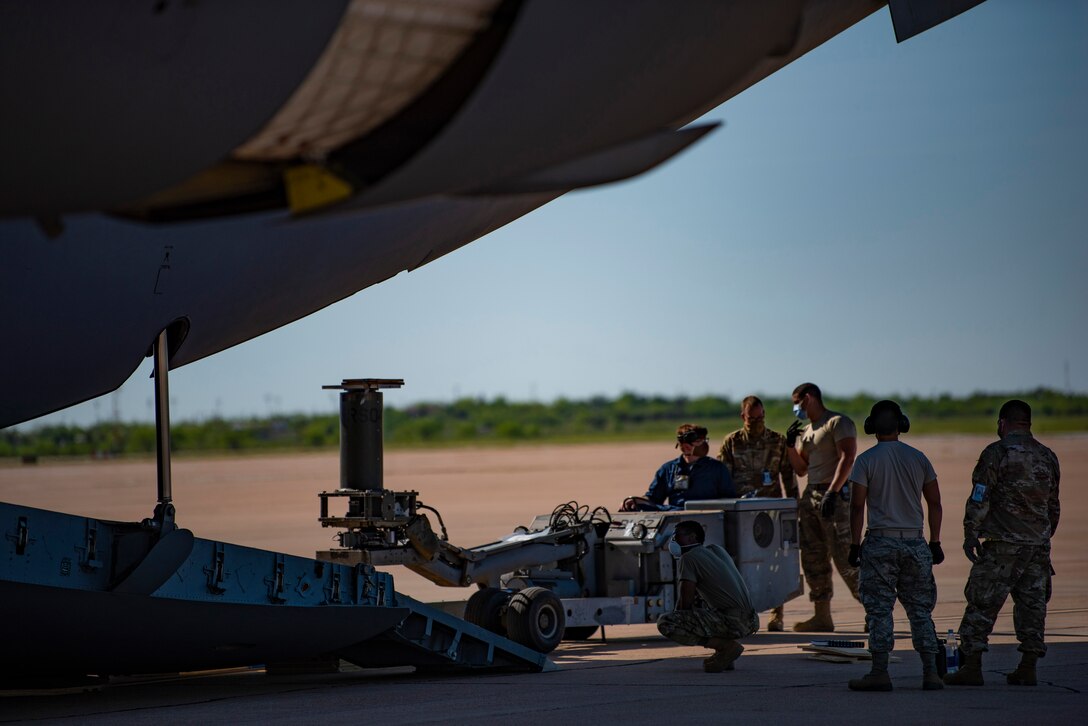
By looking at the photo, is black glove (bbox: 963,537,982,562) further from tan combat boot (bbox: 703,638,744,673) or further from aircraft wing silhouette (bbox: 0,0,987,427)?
aircraft wing silhouette (bbox: 0,0,987,427)

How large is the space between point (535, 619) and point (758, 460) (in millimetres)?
2873

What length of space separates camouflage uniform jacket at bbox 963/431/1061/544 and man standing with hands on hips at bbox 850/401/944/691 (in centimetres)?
25

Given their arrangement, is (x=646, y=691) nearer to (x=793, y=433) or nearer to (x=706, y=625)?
(x=706, y=625)

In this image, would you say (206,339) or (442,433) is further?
(442,433)

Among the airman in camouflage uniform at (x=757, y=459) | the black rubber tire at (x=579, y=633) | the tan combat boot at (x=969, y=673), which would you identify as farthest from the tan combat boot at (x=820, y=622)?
the tan combat boot at (x=969, y=673)

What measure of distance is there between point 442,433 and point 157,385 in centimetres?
9401

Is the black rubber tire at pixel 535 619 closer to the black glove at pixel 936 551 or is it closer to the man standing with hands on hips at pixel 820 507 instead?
the man standing with hands on hips at pixel 820 507

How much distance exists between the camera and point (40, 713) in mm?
7277

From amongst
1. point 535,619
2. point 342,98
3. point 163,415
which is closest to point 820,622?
point 535,619

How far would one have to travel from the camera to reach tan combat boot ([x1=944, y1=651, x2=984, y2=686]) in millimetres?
7414

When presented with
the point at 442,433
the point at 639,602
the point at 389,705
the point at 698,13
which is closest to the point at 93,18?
the point at 698,13

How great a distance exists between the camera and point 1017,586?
7.29 meters

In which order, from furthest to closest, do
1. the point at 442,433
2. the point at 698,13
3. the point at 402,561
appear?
the point at 442,433, the point at 402,561, the point at 698,13

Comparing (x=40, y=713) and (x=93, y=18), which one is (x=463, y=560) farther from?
(x=93, y=18)
